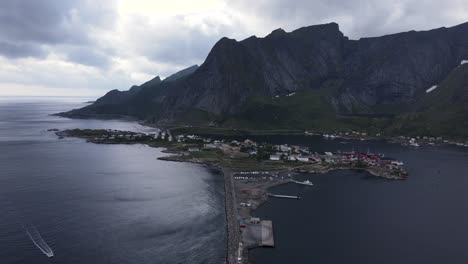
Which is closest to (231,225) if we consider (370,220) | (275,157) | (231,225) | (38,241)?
(231,225)

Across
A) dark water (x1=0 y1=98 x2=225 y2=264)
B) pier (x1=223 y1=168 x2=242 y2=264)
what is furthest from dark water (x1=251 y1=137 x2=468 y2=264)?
dark water (x1=0 y1=98 x2=225 y2=264)

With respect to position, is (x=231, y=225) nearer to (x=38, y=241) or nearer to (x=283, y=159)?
(x=38, y=241)

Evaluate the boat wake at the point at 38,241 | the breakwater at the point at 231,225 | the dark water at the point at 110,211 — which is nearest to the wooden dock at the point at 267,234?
the breakwater at the point at 231,225

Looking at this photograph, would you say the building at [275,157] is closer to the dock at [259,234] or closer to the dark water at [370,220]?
the dark water at [370,220]

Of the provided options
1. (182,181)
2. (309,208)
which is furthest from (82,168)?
(309,208)

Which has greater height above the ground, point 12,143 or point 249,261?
point 12,143

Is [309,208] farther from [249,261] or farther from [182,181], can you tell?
[182,181]
